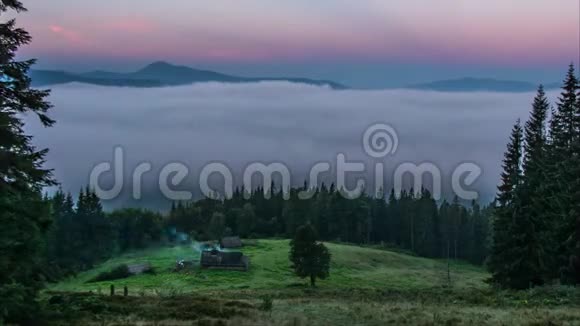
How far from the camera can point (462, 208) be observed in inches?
5792

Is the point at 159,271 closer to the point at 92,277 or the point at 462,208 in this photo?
the point at 92,277

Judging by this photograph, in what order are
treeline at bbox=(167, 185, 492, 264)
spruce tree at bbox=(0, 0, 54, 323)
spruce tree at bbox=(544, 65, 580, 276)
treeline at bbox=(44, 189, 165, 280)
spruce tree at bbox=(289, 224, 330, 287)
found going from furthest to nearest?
treeline at bbox=(167, 185, 492, 264) → treeline at bbox=(44, 189, 165, 280) → spruce tree at bbox=(289, 224, 330, 287) → spruce tree at bbox=(544, 65, 580, 276) → spruce tree at bbox=(0, 0, 54, 323)

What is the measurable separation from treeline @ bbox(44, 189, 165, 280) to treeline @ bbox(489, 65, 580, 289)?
72722 mm

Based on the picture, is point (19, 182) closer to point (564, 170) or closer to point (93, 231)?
point (564, 170)

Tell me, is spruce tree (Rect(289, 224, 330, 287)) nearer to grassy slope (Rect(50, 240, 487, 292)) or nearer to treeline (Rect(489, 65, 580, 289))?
grassy slope (Rect(50, 240, 487, 292))

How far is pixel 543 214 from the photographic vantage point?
44.0m

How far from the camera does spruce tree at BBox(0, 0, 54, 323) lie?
15.3 metres

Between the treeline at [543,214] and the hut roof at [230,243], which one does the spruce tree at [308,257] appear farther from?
the hut roof at [230,243]

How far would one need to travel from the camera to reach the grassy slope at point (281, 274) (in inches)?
2822

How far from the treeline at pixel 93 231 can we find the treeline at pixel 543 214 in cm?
7272

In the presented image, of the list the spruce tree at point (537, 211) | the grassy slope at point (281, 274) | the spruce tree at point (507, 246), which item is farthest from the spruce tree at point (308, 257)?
the spruce tree at point (537, 211)

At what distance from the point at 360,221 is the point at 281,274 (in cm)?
6409

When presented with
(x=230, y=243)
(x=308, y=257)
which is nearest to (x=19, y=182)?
(x=308, y=257)

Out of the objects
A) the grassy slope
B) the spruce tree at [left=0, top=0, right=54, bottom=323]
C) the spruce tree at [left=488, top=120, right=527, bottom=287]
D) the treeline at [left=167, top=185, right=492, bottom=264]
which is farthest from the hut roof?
the spruce tree at [left=0, top=0, right=54, bottom=323]
